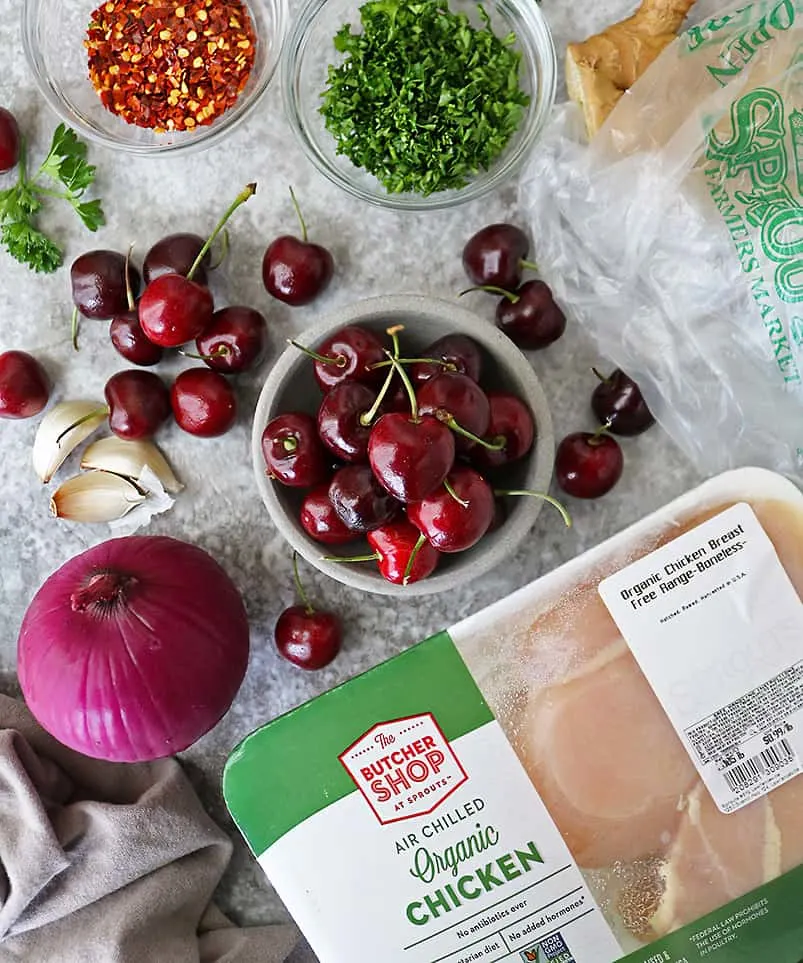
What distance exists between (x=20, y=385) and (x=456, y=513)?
49 centimetres

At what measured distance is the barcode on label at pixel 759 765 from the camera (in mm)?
810

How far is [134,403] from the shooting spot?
1009 millimetres

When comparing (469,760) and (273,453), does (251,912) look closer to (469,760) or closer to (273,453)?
(469,760)

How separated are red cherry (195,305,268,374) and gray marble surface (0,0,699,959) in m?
0.04

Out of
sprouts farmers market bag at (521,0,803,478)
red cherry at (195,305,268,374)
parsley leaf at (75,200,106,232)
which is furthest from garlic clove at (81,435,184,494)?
sprouts farmers market bag at (521,0,803,478)

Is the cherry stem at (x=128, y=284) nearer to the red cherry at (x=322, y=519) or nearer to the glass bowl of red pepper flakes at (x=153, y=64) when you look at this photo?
the glass bowl of red pepper flakes at (x=153, y=64)

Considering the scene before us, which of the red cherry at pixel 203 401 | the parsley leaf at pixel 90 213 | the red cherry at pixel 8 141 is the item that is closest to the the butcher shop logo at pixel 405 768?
the red cherry at pixel 203 401

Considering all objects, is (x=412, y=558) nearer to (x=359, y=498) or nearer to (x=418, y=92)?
(x=359, y=498)

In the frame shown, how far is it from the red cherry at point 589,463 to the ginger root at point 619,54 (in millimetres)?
286

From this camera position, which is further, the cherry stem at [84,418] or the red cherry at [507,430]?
the cherry stem at [84,418]

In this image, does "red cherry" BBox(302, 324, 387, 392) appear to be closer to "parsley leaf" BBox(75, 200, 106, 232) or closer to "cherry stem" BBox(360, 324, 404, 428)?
"cherry stem" BBox(360, 324, 404, 428)

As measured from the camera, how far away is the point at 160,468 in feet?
3.41

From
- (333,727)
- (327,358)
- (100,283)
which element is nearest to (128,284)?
(100,283)

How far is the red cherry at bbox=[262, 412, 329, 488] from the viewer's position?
0.87 metres
